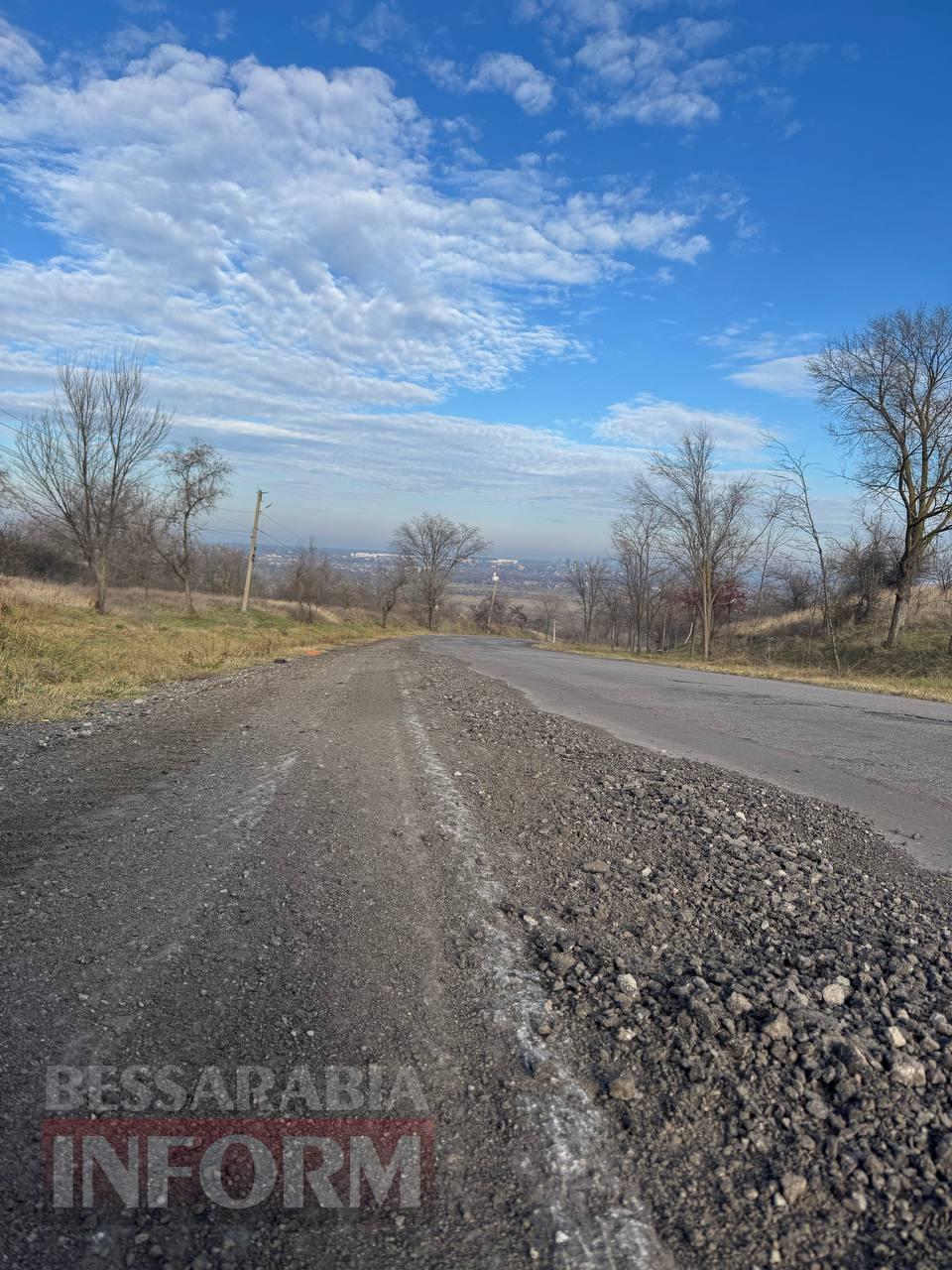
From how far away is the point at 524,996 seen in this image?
2904mm

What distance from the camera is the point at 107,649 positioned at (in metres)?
14.9

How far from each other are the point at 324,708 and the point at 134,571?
39230 mm

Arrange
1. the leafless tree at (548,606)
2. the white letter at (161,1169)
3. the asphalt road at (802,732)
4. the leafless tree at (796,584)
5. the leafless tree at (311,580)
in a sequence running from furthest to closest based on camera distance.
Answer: the leafless tree at (548,606)
the leafless tree at (311,580)
the leafless tree at (796,584)
the asphalt road at (802,732)
the white letter at (161,1169)

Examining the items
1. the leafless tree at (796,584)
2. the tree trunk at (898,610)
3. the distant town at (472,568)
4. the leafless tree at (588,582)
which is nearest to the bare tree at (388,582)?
the distant town at (472,568)

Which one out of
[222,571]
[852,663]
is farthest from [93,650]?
[222,571]

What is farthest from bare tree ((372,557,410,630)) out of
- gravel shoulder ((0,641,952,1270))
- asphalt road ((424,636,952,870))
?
gravel shoulder ((0,641,952,1270))

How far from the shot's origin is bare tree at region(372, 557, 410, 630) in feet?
199

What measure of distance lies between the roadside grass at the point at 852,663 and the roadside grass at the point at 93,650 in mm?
13412

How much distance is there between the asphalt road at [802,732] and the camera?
20.6 ft

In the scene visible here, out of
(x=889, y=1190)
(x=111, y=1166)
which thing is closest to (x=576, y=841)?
(x=889, y=1190)

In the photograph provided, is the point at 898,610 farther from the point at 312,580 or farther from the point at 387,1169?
the point at 312,580

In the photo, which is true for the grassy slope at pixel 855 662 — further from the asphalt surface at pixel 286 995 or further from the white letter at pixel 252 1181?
the white letter at pixel 252 1181

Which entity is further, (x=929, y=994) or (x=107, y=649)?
(x=107, y=649)

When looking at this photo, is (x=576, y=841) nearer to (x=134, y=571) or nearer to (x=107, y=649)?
(x=107, y=649)
